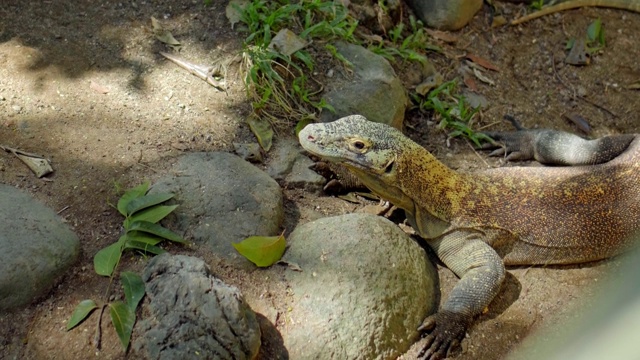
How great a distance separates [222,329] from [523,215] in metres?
2.30

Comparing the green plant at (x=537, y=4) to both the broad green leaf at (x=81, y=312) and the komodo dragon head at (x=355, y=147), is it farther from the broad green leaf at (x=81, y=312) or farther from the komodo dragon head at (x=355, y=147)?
the broad green leaf at (x=81, y=312)

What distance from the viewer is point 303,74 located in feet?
15.2

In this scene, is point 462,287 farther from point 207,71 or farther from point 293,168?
point 207,71

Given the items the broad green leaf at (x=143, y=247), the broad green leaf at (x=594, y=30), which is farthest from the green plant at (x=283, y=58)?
the broad green leaf at (x=594, y=30)

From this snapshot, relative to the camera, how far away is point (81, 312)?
2.98 meters

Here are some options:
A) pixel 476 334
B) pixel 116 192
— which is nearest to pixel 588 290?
pixel 476 334

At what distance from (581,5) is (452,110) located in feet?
8.07

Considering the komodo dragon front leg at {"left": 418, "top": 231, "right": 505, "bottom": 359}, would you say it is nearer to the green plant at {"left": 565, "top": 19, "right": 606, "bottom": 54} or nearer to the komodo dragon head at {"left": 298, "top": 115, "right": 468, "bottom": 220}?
the komodo dragon head at {"left": 298, "top": 115, "right": 468, "bottom": 220}

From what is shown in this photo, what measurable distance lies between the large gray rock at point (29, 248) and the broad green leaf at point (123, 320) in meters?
0.41

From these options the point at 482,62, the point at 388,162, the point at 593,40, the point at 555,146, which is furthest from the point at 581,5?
the point at 388,162

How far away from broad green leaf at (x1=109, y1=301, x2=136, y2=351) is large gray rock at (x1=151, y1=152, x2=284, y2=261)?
2.06ft

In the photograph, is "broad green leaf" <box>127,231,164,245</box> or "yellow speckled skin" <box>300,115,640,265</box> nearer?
"broad green leaf" <box>127,231,164,245</box>

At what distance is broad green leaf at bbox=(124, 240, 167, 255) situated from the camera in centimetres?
329

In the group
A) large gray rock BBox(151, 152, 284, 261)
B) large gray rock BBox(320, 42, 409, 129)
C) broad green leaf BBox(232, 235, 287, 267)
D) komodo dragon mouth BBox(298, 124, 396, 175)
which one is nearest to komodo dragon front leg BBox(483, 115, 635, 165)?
large gray rock BBox(320, 42, 409, 129)
